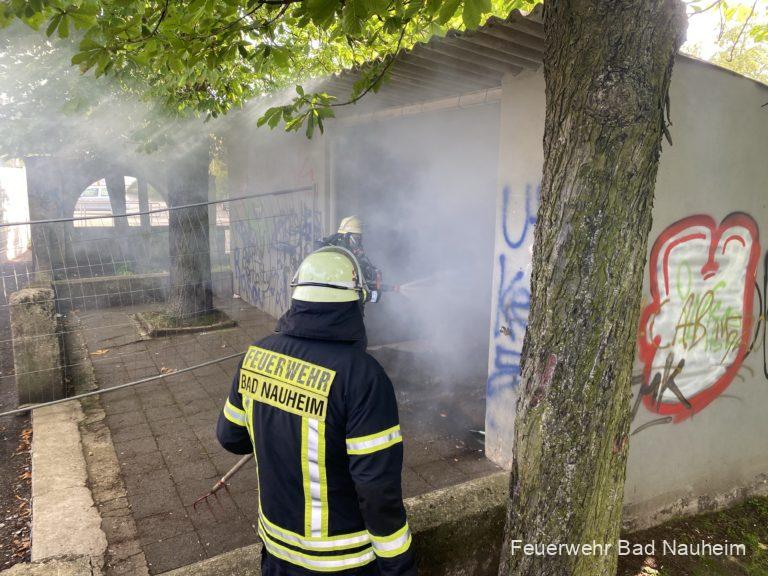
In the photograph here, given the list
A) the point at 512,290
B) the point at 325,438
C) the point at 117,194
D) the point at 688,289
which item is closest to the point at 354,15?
the point at 325,438

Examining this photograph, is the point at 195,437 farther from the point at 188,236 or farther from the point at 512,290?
the point at 188,236

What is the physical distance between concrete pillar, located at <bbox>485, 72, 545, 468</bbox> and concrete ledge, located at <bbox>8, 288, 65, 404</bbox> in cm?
449

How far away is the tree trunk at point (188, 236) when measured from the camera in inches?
350

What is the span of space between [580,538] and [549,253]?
3.59ft

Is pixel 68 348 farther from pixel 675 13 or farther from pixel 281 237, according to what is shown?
pixel 675 13

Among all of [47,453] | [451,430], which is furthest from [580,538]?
[47,453]

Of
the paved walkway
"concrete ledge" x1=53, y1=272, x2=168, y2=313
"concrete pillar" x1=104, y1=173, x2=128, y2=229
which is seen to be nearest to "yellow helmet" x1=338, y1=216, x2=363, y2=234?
the paved walkway

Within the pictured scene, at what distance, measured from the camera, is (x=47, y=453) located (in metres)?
4.54

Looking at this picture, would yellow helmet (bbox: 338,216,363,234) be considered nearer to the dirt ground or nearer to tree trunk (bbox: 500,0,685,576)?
the dirt ground

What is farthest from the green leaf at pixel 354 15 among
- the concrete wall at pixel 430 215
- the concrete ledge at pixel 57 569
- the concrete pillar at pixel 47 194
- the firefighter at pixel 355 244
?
the concrete pillar at pixel 47 194

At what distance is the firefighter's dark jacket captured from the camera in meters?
2.01

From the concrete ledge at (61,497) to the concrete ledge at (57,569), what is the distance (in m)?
0.07

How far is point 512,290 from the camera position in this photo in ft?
13.7

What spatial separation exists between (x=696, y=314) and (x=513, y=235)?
4.79ft
